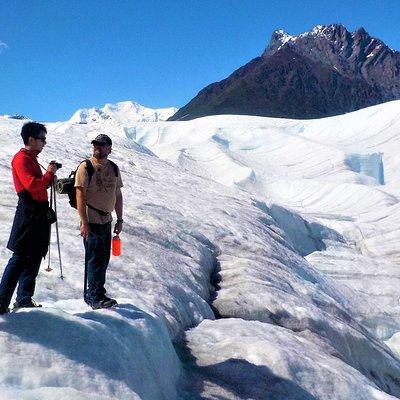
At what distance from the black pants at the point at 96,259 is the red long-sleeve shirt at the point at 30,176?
107 centimetres

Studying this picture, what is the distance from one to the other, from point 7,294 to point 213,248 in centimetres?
879

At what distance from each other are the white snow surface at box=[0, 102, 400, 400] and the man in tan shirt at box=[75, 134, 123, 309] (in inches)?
13.7

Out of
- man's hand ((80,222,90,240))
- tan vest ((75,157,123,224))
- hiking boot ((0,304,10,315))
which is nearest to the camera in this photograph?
hiking boot ((0,304,10,315))

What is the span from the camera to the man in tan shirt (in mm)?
6902

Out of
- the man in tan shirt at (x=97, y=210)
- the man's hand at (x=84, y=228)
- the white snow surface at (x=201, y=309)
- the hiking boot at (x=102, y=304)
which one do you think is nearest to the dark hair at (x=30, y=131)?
the man in tan shirt at (x=97, y=210)

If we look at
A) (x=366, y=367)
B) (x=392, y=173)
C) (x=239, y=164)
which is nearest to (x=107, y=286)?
(x=366, y=367)

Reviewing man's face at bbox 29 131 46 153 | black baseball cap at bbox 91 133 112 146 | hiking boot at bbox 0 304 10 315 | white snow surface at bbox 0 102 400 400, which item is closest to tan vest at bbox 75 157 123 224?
black baseball cap at bbox 91 133 112 146

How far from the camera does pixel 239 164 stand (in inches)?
2098

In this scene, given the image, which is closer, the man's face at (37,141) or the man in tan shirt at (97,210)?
the man's face at (37,141)

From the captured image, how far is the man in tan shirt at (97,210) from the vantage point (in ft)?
22.6

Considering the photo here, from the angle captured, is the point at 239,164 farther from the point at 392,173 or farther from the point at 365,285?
the point at 365,285

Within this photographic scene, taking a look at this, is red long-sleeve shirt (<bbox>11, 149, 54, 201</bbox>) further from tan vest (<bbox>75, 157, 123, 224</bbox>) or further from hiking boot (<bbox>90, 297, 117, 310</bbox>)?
hiking boot (<bbox>90, 297, 117, 310</bbox>)

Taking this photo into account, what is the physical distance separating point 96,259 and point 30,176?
155 cm

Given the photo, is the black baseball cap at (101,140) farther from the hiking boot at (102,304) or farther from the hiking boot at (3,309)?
the hiking boot at (3,309)
